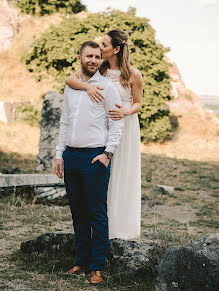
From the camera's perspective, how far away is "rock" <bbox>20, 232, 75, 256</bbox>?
4.35 metres

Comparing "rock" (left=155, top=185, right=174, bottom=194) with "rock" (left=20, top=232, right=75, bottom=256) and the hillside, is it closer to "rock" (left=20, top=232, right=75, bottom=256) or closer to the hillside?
"rock" (left=20, top=232, right=75, bottom=256)

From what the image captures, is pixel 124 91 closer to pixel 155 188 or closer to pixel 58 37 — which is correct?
pixel 155 188

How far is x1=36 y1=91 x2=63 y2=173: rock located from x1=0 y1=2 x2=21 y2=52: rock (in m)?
11.8

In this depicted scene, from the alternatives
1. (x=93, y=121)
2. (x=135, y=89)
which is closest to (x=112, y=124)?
(x=93, y=121)

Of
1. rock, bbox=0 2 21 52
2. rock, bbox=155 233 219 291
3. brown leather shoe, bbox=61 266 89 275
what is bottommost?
brown leather shoe, bbox=61 266 89 275

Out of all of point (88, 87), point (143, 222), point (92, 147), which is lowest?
point (143, 222)

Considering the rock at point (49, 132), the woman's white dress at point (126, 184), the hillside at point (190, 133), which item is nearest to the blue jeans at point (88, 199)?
the woman's white dress at point (126, 184)

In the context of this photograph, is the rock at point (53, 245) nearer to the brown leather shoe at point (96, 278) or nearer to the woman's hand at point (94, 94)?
the brown leather shoe at point (96, 278)

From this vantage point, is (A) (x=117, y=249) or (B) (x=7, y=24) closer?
(A) (x=117, y=249)

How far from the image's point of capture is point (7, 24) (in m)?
21.5

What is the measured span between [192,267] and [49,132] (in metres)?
7.67

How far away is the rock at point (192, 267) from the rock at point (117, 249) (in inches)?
16.4

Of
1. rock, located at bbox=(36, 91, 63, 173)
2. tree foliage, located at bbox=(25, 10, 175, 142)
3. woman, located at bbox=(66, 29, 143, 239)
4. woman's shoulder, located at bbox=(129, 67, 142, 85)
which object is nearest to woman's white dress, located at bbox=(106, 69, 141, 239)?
woman, located at bbox=(66, 29, 143, 239)

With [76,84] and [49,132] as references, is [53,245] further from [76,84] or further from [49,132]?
[49,132]
